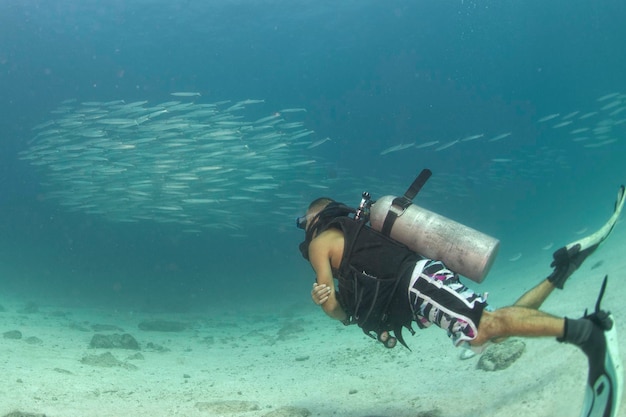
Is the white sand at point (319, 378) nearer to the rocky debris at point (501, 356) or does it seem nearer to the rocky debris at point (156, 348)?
the rocky debris at point (501, 356)

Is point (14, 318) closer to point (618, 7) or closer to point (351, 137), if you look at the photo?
point (351, 137)

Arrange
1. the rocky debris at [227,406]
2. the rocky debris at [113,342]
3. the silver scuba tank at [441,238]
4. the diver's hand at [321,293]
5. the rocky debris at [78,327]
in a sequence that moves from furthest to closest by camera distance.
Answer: the rocky debris at [78,327] < the rocky debris at [113,342] < the rocky debris at [227,406] < the silver scuba tank at [441,238] < the diver's hand at [321,293]

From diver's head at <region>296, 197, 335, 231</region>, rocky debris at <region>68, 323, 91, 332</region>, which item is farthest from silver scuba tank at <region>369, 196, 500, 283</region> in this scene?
rocky debris at <region>68, 323, 91, 332</region>

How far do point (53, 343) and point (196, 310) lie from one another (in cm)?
1681

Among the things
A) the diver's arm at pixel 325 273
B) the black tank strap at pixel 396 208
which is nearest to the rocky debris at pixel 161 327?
the diver's arm at pixel 325 273

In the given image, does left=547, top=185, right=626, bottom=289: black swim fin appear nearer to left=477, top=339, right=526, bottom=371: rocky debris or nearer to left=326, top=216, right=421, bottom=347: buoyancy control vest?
left=326, top=216, right=421, bottom=347: buoyancy control vest

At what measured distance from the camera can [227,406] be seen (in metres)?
6.02

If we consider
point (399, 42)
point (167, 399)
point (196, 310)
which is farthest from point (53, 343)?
point (399, 42)

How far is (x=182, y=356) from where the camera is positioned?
38.2 ft

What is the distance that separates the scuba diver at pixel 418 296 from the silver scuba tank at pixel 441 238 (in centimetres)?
5

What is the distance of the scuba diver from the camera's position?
337cm

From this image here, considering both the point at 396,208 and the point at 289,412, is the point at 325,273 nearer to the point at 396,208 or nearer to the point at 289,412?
the point at 396,208

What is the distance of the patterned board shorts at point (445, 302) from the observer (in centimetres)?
361

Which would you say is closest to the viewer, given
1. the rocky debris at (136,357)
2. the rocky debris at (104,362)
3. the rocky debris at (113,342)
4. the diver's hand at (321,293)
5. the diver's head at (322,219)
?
the diver's hand at (321,293)
